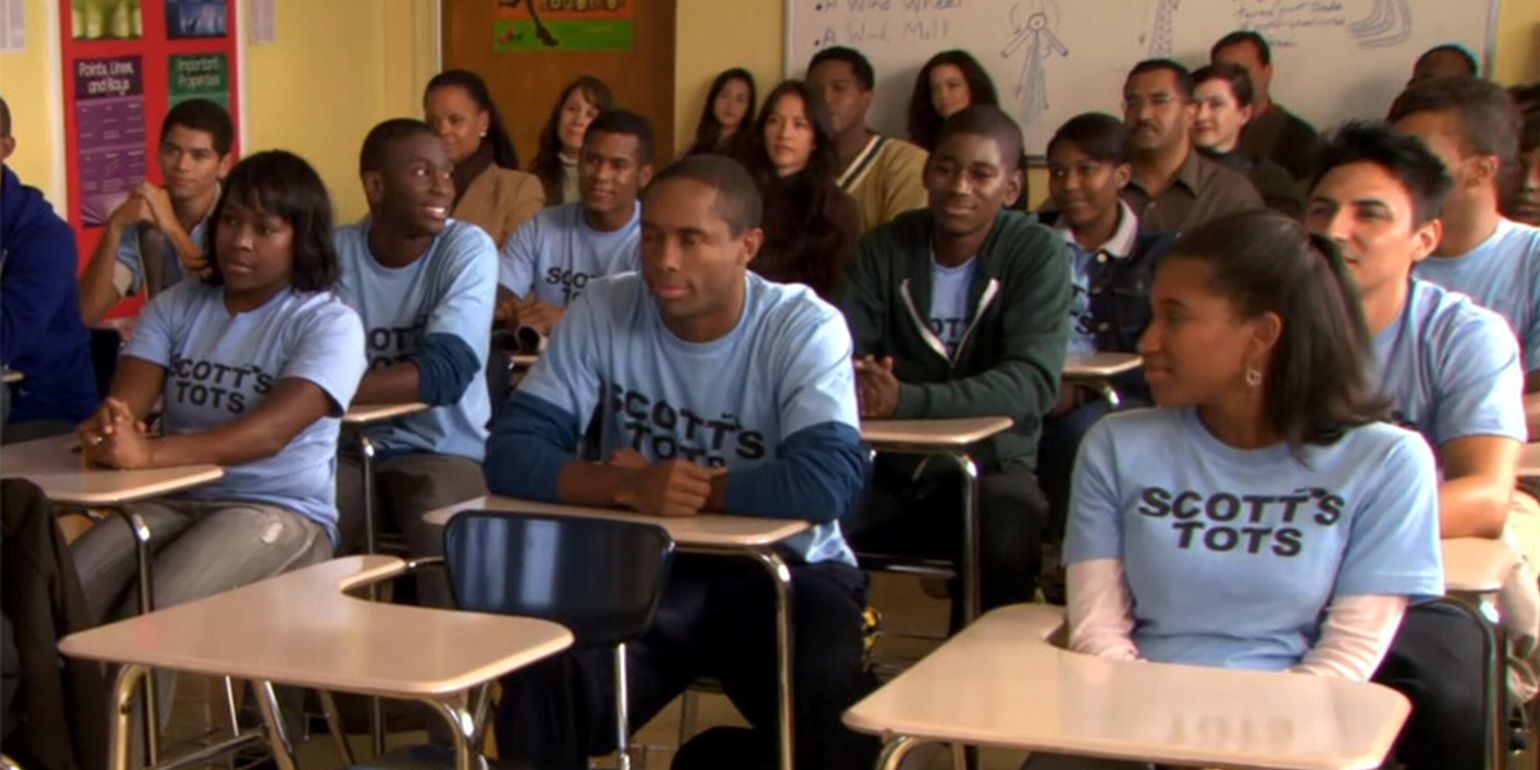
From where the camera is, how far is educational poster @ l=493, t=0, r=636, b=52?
8.20 meters

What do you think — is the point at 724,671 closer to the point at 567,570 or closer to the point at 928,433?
the point at 567,570

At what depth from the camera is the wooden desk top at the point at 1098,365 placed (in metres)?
4.32

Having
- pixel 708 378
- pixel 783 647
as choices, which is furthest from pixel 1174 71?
pixel 783 647

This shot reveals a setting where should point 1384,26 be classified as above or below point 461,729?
above

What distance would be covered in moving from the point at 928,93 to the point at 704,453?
170 inches

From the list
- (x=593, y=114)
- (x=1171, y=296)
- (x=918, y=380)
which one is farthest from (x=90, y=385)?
(x=1171, y=296)

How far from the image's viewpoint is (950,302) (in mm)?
4137

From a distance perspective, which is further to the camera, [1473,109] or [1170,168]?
[1170,168]

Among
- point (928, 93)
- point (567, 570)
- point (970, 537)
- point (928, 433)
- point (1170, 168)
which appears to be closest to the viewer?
point (567, 570)

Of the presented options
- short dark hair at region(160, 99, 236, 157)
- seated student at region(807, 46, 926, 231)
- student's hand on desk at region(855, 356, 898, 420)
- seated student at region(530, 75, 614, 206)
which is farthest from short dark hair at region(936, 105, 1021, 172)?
seated student at region(530, 75, 614, 206)

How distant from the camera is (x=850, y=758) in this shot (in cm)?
293

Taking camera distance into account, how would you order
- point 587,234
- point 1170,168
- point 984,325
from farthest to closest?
point 1170,168 < point 587,234 < point 984,325

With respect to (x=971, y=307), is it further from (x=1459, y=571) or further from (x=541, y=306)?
(x=1459, y=571)

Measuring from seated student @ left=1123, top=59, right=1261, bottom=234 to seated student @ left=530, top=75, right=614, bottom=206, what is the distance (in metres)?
1.89
